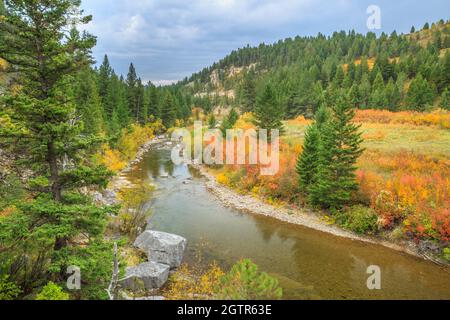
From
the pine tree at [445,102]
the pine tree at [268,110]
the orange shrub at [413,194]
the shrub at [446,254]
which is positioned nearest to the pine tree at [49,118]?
the shrub at [446,254]

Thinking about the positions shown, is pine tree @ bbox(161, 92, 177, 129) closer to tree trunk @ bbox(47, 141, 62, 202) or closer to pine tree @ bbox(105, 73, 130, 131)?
pine tree @ bbox(105, 73, 130, 131)

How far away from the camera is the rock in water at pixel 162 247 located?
Result: 719 inches

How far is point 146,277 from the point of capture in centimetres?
1574

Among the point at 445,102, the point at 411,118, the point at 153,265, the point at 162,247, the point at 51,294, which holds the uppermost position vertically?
the point at 445,102

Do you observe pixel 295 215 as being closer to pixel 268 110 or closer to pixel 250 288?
pixel 268 110

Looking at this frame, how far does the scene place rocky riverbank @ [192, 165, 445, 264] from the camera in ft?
69.8

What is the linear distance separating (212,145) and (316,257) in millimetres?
33816

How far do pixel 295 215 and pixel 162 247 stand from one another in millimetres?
14592

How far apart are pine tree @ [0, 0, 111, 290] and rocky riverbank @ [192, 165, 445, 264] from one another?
20010mm

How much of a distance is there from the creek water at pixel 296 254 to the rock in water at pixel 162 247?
45.3 inches

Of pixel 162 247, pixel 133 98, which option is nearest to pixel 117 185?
pixel 162 247

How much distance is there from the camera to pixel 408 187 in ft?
77.0

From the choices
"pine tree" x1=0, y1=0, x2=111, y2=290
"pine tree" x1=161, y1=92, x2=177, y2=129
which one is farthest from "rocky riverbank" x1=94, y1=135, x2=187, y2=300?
"pine tree" x1=161, y1=92, x2=177, y2=129
